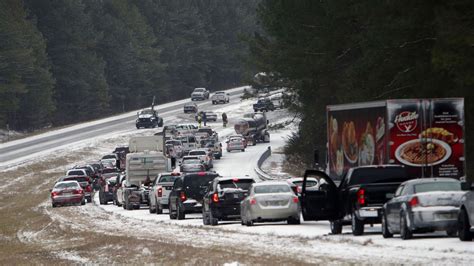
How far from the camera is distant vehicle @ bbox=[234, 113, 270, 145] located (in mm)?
109188

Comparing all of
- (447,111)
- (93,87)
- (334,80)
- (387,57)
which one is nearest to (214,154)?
(334,80)

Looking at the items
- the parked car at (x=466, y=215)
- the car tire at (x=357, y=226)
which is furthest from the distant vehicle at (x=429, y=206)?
the car tire at (x=357, y=226)

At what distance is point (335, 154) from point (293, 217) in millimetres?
2165

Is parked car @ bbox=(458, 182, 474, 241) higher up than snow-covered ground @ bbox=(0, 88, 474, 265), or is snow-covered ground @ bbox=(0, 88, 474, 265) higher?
parked car @ bbox=(458, 182, 474, 241)

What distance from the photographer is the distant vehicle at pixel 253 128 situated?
10919cm

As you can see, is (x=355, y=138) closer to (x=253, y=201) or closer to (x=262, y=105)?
(x=253, y=201)

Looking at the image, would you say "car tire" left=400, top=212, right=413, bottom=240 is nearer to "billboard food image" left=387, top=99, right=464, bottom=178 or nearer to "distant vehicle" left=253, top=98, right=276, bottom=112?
"billboard food image" left=387, top=99, right=464, bottom=178

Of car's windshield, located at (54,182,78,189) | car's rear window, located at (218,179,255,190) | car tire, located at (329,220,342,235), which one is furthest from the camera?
car's windshield, located at (54,182,78,189)

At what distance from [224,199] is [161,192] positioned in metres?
9.94

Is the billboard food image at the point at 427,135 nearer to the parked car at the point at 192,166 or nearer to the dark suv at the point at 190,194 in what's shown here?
the dark suv at the point at 190,194

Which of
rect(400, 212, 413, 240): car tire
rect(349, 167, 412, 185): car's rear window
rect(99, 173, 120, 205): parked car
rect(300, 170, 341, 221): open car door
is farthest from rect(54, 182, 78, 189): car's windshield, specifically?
rect(400, 212, 413, 240): car tire

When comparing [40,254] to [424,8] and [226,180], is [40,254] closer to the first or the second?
[226,180]

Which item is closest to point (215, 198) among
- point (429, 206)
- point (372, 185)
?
Result: point (372, 185)

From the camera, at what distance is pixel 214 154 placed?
96.6 meters
